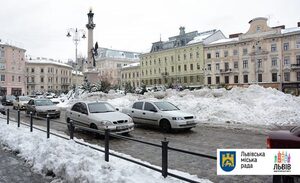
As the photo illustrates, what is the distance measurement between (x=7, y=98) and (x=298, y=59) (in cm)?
5551

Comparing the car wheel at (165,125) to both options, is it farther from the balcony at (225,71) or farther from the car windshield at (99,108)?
the balcony at (225,71)

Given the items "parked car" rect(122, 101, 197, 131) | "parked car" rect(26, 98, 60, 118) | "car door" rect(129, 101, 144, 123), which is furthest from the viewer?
"parked car" rect(26, 98, 60, 118)

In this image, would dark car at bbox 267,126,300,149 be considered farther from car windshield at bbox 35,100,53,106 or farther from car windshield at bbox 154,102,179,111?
car windshield at bbox 35,100,53,106

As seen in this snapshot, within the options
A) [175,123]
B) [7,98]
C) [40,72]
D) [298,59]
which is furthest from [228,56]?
[40,72]

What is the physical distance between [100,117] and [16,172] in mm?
4965

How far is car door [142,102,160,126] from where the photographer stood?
1405 cm

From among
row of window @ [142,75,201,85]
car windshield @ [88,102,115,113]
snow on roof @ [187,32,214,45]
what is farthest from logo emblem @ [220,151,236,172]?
snow on roof @ [187,32,214,45]

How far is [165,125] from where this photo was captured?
536 inches

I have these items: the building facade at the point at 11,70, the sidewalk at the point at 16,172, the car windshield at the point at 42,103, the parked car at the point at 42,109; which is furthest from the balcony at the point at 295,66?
the building facade at the point at 11,70

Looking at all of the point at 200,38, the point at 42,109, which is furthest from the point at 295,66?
the point at 42,109

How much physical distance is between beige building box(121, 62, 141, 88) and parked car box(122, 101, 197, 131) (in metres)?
74.4

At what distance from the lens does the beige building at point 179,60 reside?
69.6 metres

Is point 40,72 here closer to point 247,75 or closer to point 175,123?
point 247,75

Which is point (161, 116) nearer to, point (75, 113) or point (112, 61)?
point (75, 113)
